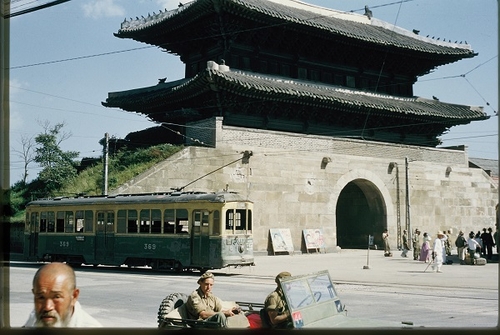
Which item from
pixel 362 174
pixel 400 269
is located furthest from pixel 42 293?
pixel 362 174

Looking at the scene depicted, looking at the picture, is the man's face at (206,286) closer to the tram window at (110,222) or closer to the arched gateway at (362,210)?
the tram window at (110,222)

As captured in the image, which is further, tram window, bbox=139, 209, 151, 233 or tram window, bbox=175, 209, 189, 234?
tram window, bbox=139, 209, 151, 233

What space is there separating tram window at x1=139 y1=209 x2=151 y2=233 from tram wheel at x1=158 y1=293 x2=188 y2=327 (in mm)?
13354

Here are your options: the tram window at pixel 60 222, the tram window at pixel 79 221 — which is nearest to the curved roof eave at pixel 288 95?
the tram window at pixel 79 221

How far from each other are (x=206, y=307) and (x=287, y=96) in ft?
74.3

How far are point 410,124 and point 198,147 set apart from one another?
13992mm

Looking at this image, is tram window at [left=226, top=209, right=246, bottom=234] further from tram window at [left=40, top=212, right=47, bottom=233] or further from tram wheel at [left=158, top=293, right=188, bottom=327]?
tram wheel at [left=158, top=293, right=188, bottom=327]

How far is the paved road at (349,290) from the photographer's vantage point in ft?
34.7

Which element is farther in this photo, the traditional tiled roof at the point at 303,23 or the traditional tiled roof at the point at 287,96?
the traditional tiled roof at the point at 303,23

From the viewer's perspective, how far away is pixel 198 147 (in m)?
26.5

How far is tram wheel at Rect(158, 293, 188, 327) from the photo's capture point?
22.4 ft

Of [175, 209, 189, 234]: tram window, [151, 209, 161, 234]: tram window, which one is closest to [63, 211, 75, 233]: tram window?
[151, 209, 161, 234]: tram window

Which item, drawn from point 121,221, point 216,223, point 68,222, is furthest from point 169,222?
point 68,222

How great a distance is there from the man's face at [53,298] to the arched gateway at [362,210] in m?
27.4
